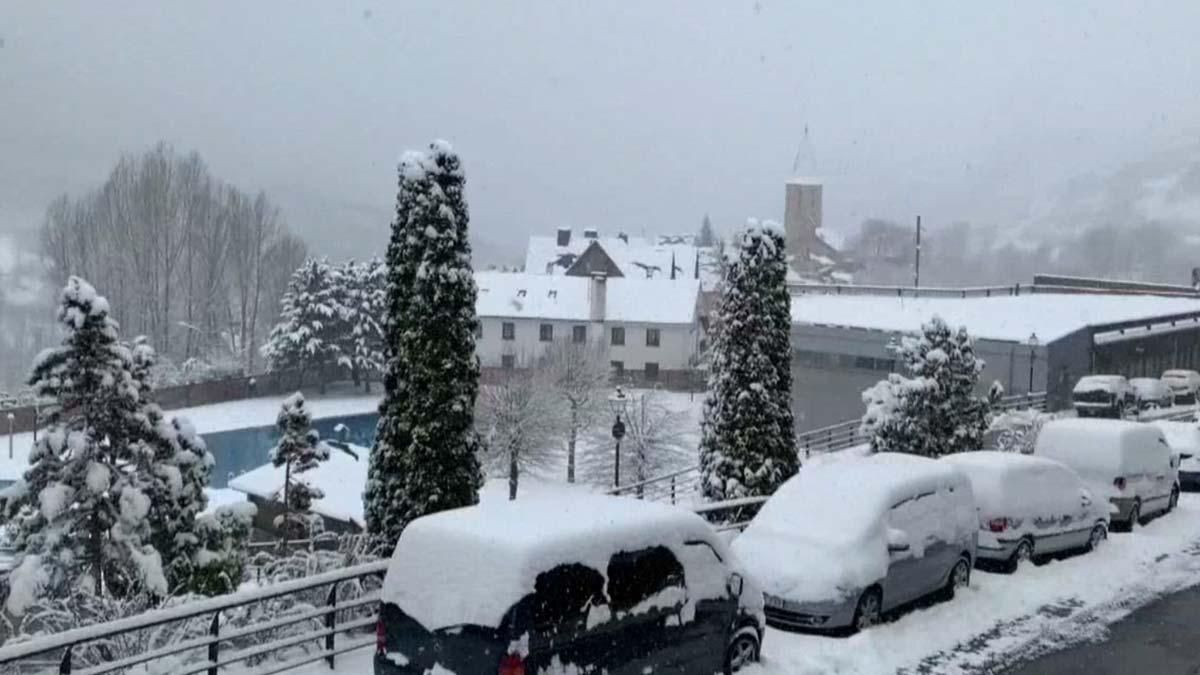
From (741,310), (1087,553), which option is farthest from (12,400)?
(1087,553)

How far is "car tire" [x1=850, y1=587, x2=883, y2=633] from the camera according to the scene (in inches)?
456

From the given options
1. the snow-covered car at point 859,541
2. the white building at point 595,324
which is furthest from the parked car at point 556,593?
the white building at point 595,324

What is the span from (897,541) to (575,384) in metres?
47.5

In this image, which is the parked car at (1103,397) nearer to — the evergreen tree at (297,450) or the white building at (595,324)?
the evergreen tree at (297,450)

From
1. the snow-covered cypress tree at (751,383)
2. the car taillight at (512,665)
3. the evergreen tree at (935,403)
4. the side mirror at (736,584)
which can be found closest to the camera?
the car taillight at (512,665)

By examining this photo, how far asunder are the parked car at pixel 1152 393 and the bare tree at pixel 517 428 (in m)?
25.1

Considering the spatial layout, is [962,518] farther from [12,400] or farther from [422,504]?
[12,400]

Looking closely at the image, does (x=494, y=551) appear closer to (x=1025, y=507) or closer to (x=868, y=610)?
(x=868, y=610)

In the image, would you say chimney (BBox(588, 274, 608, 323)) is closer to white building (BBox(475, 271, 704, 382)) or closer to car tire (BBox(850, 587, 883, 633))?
white building (BBox(475, 271, 704, 382))

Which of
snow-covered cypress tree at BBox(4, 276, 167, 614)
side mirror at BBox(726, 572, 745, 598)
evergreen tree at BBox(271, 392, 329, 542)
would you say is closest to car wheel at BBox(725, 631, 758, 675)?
side mirror at BBox(726, 572, 745, 598)

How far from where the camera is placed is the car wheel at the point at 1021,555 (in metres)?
14.9

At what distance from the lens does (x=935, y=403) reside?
1106 inches

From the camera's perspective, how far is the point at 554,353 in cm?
6631

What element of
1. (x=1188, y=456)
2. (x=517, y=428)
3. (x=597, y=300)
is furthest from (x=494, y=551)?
(x=597, y=300)
